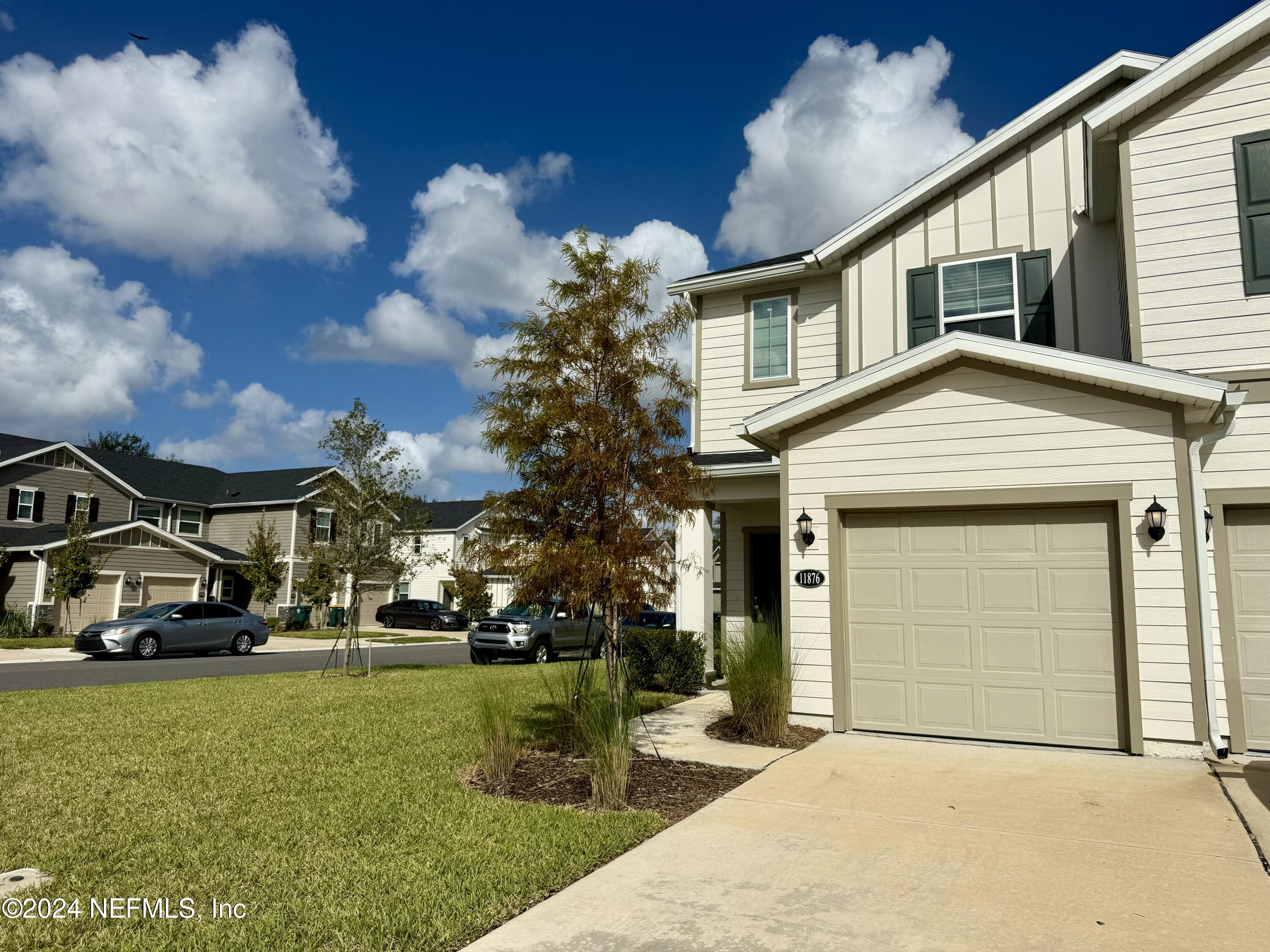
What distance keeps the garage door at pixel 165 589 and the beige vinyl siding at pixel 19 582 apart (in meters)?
3.66

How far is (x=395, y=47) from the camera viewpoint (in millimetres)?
15094

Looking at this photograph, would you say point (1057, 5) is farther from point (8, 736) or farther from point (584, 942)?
point (8, 736)

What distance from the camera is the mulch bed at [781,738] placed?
344 inches

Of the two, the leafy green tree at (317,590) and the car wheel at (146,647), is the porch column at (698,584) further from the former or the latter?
the car wheel at (146,647)

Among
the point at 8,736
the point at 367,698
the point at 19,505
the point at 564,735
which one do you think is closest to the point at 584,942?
the point at 564,735

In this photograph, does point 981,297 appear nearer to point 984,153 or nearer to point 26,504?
point 984,153

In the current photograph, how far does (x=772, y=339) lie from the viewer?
551 inches

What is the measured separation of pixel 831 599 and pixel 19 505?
117 ft

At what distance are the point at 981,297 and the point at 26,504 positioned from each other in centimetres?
3660

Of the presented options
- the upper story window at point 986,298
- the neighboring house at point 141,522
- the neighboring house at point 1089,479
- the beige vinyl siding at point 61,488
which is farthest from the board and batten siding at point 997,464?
the beige vinyl siding at point 61,488

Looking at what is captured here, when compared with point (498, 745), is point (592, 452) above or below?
above

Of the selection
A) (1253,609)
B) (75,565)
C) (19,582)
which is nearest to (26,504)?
(19,582)

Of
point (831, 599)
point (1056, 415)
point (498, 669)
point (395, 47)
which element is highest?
point (395, 47)

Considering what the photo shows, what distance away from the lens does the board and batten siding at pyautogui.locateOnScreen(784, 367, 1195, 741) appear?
7.89 meters
